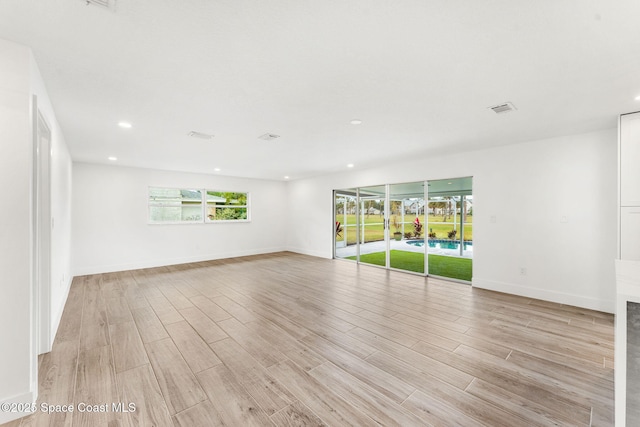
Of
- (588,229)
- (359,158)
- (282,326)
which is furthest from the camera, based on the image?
(359,158)

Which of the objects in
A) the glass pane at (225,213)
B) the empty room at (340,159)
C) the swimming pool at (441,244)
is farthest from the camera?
the swimming pool at (441,244)

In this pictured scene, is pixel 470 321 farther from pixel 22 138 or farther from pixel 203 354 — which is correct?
pixel 22 138

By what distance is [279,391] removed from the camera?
1.91 meters

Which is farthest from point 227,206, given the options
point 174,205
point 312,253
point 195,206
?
point 312,253

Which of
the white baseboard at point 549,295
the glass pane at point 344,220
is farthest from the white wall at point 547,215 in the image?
the glass pane at point 344,220

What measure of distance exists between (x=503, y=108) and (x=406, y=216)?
15.9ft

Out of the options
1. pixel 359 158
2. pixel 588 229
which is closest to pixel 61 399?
pixel 359 158

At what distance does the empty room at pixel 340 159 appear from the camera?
1.60m

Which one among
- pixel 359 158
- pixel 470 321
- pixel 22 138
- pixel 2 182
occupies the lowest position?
pixel 470 321

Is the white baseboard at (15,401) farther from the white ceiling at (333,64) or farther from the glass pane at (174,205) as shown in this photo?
the glass pane at (174,205)

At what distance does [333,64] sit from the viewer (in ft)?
6.44

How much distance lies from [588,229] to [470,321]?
7.44 feet

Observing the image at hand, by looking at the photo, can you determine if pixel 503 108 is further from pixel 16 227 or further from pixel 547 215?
pixel 16 227

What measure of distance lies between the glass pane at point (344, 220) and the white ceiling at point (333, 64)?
4075mm
